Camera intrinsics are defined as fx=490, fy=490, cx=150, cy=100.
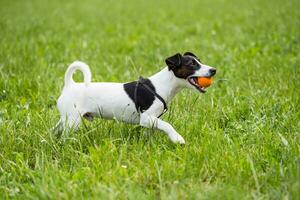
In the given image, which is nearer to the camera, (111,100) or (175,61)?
(175,61)

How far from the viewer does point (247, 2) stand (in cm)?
1584

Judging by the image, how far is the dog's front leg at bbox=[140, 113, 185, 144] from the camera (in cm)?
388

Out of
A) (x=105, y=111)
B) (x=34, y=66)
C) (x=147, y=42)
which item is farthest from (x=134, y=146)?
(x=147, y=42)

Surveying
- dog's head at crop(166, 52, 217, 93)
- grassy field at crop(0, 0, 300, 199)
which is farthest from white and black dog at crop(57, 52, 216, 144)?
grassy field at crop(0, 0, 300, 199)

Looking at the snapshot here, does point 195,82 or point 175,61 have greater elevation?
point 175,61

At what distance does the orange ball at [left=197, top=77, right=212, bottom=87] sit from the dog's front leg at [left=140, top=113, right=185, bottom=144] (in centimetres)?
46

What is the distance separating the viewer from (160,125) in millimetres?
3977

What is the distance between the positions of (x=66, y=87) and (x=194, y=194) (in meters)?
1.92

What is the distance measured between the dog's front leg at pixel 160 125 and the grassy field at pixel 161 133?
0.10 metres

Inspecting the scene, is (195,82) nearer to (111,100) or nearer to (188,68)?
(188,68)

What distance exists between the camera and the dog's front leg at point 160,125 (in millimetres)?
3877

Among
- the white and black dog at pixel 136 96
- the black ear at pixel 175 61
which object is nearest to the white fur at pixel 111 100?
the white and black dog at pixel 136 96

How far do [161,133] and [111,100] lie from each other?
0.52 meters

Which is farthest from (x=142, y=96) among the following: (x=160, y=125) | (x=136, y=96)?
(x=160, y=125)
